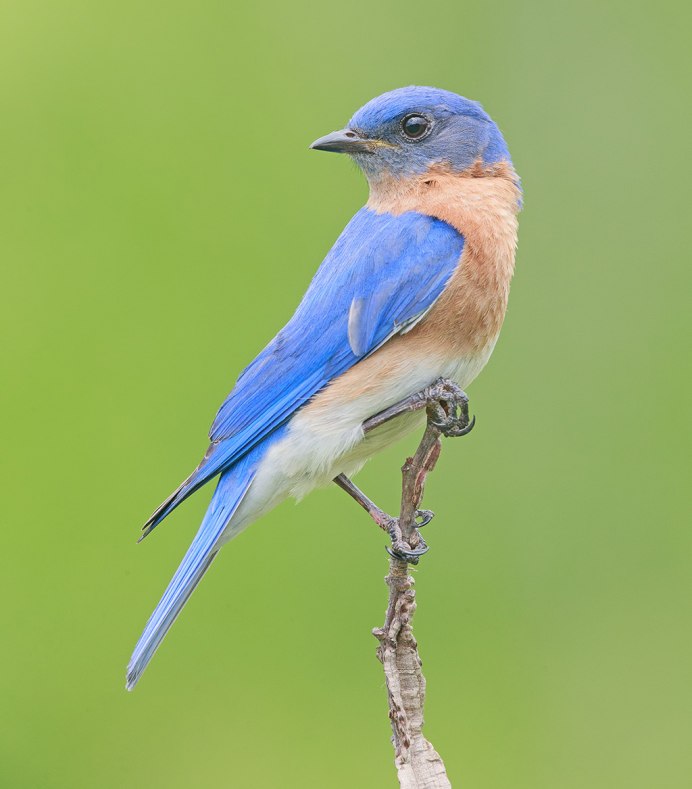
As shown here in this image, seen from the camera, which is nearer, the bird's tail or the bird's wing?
the bird's tail

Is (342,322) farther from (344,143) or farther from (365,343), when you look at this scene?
(344,143)

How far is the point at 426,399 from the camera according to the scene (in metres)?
4.84

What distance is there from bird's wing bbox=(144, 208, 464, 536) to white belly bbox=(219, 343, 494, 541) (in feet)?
0.31

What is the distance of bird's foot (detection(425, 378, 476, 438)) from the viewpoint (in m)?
4.70

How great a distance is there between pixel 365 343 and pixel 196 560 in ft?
3.08

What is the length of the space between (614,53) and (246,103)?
6.39 feet

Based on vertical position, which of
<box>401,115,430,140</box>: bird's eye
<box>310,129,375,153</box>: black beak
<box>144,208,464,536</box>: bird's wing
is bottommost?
<box>144,208,464,536</box>: bird's wing

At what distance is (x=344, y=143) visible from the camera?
Answer: 5441mm

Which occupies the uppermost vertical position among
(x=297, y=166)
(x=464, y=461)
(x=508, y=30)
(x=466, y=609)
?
(x=508, y=30)

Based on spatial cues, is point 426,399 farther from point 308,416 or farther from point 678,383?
point 678,383

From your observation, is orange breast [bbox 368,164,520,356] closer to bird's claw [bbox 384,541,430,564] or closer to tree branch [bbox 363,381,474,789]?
tree branch [bbox 363,381,474,789]

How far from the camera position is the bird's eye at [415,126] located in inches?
215

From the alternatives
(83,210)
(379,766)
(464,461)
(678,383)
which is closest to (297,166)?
(83,210)

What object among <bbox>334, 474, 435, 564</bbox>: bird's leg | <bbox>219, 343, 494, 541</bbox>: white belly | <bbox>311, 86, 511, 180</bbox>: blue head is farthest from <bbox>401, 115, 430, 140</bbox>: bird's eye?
<bbox>334, 474, 435, 564</bbox>: bird's leg
